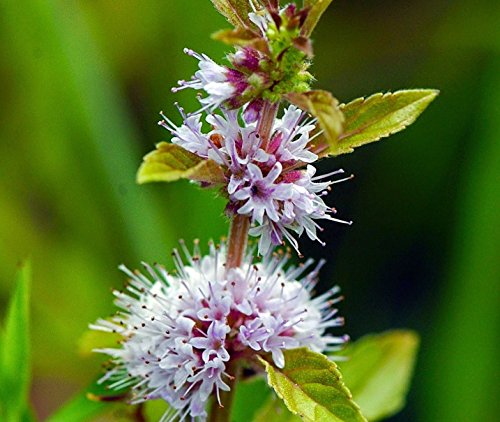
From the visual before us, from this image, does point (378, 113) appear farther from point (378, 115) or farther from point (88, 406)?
point (88, 406)

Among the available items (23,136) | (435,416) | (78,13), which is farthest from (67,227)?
(435,416)

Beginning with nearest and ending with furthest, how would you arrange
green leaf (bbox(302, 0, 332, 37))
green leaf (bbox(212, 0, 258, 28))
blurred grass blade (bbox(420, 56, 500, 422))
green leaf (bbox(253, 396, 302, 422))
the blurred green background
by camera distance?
1. green leaf (bbox(302, 0, 332, 37))
2. green leaf (bbox(212, 0, 258, 28))
3. green leaf (bbox(253, 396, 302, 422))
4. blurred grass blade (bbox(420, 56, 500, 422))
5. the blurred green background

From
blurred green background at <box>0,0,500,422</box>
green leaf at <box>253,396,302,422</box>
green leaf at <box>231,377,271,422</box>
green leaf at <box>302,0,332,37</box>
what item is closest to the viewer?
green leaf at <box>302,0,332,37</box>

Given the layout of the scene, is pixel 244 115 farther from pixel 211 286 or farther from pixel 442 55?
pixel 442 55

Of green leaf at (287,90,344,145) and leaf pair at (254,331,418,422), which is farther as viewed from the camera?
leaf pair at (254,331,418,422)

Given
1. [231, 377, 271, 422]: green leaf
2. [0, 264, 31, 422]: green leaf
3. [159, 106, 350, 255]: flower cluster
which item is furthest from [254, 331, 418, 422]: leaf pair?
[0, 264, 31, 422]: green leaf

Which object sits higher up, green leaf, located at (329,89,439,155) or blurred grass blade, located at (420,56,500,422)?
green leaf, located at (329,89,439,155)

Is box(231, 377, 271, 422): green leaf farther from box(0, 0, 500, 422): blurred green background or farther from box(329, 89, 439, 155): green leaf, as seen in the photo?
box(329, 89, 439, 155): green leaf

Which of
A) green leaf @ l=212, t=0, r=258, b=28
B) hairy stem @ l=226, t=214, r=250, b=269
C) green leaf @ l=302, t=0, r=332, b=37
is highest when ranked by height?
green leaf @ l=212, t=0, r=258, b=28
